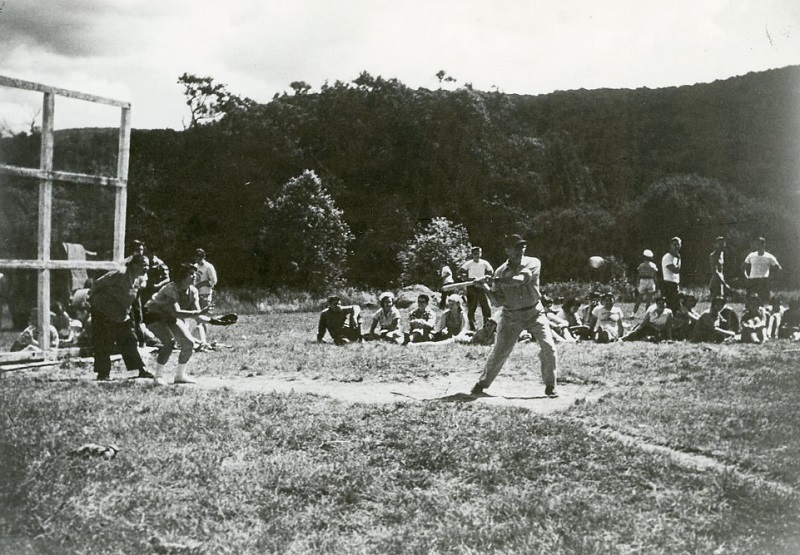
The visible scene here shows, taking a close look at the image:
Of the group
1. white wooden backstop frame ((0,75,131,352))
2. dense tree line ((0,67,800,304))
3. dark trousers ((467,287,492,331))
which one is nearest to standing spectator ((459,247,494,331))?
dark trousers ((467,287,492,331))

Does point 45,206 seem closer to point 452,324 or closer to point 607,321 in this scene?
point 452,324

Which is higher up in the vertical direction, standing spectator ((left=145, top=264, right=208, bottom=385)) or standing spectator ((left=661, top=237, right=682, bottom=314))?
standing spectator ((left=661, top=237, right=682, bottom=314))

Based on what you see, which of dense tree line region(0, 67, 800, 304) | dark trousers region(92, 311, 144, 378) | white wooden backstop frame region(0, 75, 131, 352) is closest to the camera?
white wooden backstop frame region(0, 75, 131, 352)

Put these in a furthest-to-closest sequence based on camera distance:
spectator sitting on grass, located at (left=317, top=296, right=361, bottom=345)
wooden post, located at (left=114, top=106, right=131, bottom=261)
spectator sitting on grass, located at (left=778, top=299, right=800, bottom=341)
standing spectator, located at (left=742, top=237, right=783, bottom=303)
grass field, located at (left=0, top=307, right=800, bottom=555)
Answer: standing spectator, located at (left=742, top=237, right=783, bottom=303)
spectator sitting on grass, located at (left=317, top=296, right=361, bottom=345)
spectator sitting on grass, located at (left=778, top=299, right=800, bottom=341)
wooden post, located at (left=114, top=106, right=131, bottom=261)
grass field, located at (left=0, top=307, right=800, bottom=555)

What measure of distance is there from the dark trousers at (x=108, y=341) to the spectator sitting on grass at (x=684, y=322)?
8773 millimetres

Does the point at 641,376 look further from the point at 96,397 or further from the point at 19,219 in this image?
the point at 19,219

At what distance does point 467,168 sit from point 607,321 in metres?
25.9

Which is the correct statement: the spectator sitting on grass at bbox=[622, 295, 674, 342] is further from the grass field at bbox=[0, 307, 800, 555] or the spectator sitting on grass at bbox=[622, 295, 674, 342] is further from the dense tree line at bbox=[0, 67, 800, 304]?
the dense tree line at bbox=[0, 67, 800, 304]

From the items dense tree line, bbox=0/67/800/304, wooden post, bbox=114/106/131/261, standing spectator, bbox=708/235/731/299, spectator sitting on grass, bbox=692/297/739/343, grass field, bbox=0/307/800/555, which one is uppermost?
dense tree line, bbox=0/67/800/304

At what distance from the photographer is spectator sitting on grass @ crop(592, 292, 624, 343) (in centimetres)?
1372

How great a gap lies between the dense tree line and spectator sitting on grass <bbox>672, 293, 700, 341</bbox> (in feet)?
60.2

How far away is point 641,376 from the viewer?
9984 mm

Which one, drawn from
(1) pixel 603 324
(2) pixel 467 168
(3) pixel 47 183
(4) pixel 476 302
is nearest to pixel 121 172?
(3) pixel 47 183

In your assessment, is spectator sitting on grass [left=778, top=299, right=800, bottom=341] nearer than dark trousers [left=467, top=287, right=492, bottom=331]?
Yes
